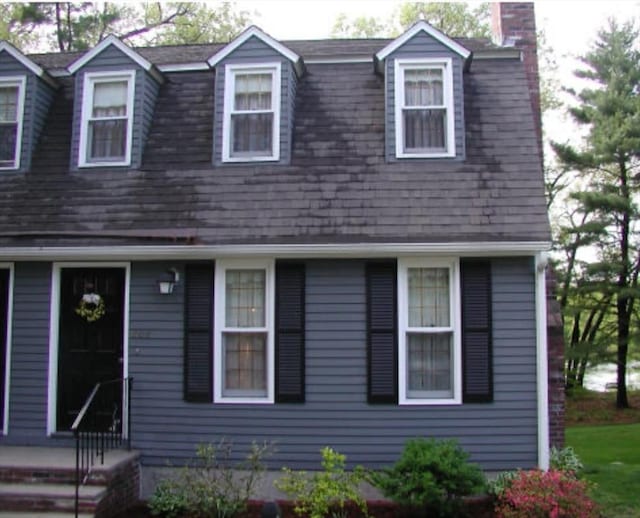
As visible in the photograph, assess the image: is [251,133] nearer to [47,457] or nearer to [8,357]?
[8,357]

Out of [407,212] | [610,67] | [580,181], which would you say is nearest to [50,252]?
[407,212]

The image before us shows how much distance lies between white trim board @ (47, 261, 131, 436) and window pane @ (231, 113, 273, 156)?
2.16 metres

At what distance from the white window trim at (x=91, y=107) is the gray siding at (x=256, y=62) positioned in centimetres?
117

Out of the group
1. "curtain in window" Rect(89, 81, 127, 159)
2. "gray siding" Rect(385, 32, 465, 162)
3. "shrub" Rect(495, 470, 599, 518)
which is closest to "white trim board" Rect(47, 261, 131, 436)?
"curtain in window" Rect(89, 81, 127, 159)

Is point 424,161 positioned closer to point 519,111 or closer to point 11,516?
point 519,111

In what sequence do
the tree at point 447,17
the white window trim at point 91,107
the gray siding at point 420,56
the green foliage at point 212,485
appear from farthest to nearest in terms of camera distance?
the tree at point 447,17
the white window trim at point 91,107
the gray siding at point 420,56
the green foliage at point 212,485

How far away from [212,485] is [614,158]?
18611mm

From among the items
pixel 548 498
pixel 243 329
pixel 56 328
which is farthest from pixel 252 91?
pixel 548 498

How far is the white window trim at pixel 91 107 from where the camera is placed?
8570 mm

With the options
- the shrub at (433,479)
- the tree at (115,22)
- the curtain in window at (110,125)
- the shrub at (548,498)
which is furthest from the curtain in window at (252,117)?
the tree at (115,22)

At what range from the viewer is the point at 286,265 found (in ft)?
25.4

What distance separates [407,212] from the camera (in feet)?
25.2

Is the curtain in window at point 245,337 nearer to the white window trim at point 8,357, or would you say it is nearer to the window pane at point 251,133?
the window pane at point 251,133

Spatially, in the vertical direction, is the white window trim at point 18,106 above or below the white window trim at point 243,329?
above
